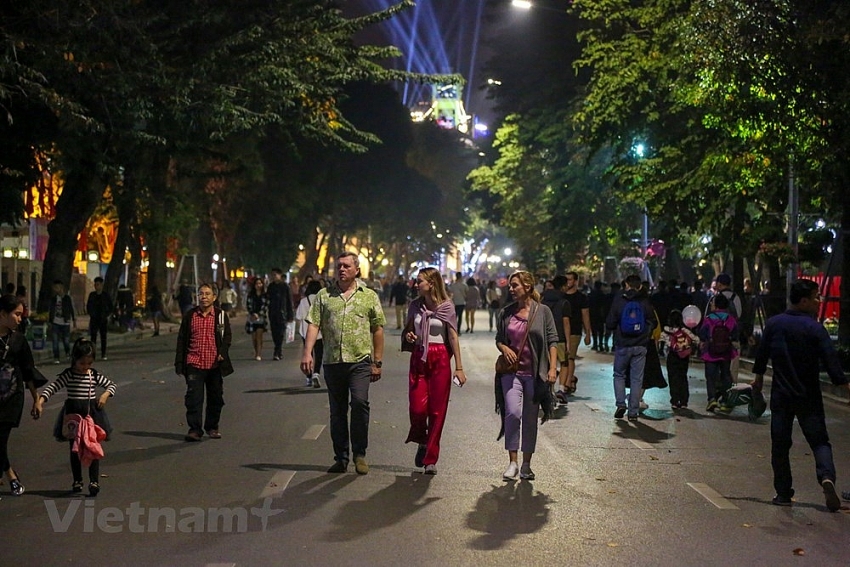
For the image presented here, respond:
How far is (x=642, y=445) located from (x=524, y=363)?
9.28ft

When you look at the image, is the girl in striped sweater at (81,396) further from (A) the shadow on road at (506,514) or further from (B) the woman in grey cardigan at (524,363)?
(B) the woman in grey cardigan at (524,363)

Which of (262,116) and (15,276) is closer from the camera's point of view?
(262,116)

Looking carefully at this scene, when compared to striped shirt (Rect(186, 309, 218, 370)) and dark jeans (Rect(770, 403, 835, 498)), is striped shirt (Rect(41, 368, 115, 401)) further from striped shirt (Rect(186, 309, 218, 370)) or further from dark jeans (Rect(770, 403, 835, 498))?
dark jeans (Rect(770, 403, 835, 498))

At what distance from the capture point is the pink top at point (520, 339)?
10039mm

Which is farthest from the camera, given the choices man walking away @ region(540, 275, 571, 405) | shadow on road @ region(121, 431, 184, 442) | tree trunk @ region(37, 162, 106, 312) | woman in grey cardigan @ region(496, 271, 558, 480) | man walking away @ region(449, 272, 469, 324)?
man walking away @ region(449, 272, 469, 324)

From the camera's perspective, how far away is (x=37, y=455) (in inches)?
436

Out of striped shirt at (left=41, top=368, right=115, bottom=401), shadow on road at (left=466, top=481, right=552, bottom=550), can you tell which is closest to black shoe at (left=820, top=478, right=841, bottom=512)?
shadow on road at (left=466, top=481, right=552, bottom=550)

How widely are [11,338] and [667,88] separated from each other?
65.9 ft

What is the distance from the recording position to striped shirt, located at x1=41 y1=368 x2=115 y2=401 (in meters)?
8.95

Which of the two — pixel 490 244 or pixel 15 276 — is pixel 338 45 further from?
pixel 490 244

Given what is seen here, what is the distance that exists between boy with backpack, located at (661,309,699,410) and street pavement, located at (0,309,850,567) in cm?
110

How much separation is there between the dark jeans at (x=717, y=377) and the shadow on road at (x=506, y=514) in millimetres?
6821

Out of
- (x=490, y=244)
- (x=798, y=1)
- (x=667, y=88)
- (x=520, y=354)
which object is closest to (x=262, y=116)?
(x=667, y=88)

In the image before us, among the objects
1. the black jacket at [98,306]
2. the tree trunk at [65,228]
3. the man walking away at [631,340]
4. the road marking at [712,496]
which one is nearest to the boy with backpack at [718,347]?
the man walking away at [631,340]
